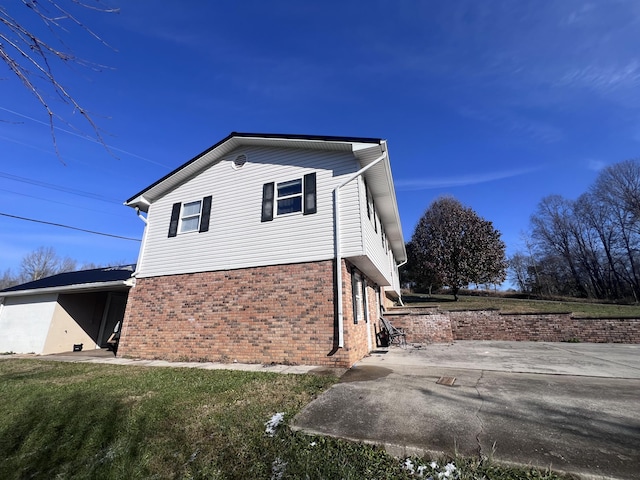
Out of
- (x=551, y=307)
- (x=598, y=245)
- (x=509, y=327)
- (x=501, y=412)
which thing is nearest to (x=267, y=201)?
(x=501, y=412)

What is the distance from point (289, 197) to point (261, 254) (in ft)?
6.56

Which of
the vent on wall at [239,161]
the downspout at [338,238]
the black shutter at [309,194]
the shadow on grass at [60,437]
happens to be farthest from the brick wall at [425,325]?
the shadow on grass at [60,437]

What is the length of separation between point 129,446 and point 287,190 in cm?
684

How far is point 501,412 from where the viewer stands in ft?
11.5

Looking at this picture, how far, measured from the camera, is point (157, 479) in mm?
2428

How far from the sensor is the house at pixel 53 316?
36.4 feet

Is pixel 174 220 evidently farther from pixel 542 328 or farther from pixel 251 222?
pixel 542 328

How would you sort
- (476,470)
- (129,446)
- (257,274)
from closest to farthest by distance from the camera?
(476,470) → (129,446) → (257,274)

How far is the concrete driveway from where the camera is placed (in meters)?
2.53

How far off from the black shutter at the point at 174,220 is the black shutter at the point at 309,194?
5.32 metres

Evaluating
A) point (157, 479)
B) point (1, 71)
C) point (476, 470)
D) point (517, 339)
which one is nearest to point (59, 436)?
point (157, 479)

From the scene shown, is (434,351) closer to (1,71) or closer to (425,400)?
(425,400)

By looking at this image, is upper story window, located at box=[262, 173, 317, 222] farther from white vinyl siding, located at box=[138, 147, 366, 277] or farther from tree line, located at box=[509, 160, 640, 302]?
tree line, located at box=[509, 160, 640, 302]

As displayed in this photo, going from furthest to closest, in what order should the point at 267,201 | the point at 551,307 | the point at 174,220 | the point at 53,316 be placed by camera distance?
the point at 551,307
the point at 53,316
the point at 174,220
the point at 267,201
